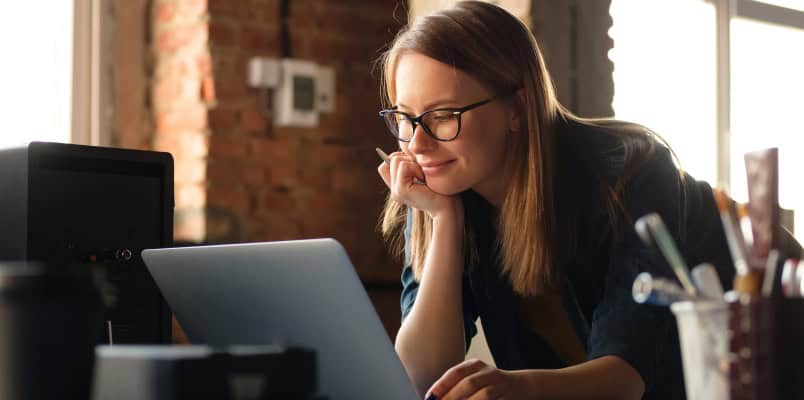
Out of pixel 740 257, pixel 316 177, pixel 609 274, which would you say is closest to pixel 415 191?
pixel 609 274

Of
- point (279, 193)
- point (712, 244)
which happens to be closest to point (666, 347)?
point (712, 244)

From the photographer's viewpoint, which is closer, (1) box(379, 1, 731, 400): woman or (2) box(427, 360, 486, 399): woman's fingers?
(2) box(427, 360, 486, 399): woman's fingers

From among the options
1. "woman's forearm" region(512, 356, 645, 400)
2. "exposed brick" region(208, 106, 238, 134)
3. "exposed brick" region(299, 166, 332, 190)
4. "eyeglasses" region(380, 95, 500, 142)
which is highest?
"exposed brick" region(208, 106, 238, 134)

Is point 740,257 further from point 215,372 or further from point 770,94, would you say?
point 770,94

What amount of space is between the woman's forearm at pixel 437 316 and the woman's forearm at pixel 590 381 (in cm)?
33

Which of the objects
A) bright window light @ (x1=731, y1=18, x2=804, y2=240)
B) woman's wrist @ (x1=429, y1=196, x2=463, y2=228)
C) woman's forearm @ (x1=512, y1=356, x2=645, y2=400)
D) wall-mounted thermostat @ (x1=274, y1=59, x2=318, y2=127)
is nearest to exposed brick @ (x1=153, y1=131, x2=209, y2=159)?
wall-mounted thermostat @ (x1=274, y1=59, x2=318, y2=127)

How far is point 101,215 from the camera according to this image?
3.94 ft

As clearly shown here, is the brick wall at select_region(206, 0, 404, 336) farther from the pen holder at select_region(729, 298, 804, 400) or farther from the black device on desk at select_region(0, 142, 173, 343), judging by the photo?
the pen holder at select_region(729, 298, 804, 400)

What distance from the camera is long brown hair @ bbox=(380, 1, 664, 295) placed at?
1396mm

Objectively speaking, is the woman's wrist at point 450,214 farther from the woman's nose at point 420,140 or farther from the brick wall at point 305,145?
the brick wall at point 305,145

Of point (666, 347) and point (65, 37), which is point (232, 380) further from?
point (65, 37)

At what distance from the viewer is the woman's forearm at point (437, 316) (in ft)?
4.71

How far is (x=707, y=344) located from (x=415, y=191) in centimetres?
92

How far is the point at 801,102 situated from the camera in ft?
11.2
